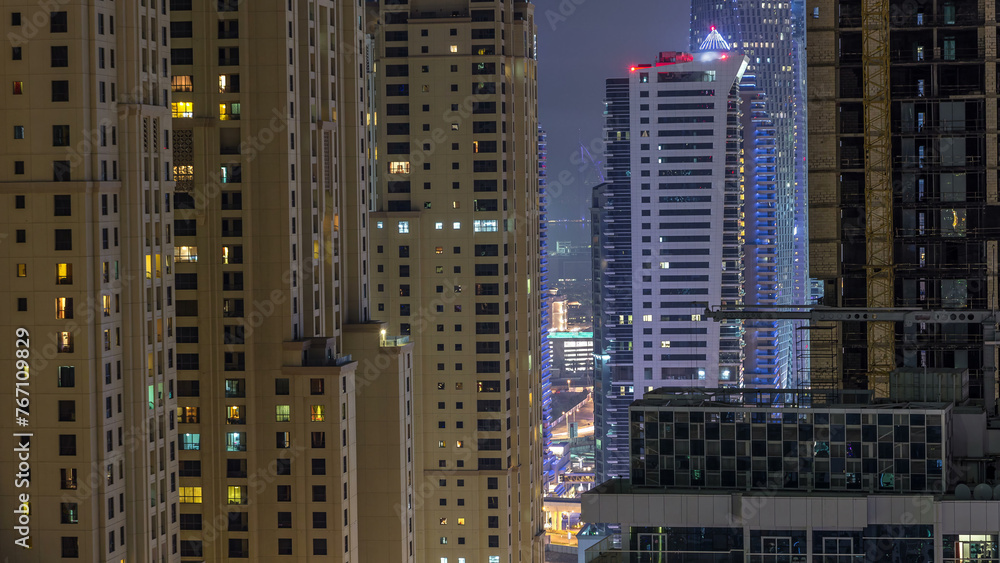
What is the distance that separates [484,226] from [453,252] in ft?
13.3

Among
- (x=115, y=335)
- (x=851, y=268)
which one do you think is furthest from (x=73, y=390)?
(x=851, y=268)

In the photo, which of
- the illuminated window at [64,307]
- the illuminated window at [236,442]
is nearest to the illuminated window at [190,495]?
the illuminated window at [236,442]

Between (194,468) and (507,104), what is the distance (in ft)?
209

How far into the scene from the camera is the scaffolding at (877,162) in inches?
3935

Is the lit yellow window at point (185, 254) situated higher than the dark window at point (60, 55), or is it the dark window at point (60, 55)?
the dark window at point (60, 55)

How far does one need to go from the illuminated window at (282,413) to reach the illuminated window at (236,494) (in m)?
4.88

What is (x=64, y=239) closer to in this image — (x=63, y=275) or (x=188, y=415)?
(x=63, y=275)

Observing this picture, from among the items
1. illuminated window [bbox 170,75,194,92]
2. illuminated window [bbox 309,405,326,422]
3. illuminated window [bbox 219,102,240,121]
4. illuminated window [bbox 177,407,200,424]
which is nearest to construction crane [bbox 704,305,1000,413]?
illuminated window [bbox 309,405,326,422]

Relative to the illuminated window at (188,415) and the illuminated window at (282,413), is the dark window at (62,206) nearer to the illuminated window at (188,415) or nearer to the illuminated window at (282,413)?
the illuminated window at (188,415)

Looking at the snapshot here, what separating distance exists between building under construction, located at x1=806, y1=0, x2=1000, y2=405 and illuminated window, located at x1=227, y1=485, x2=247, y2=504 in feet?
128

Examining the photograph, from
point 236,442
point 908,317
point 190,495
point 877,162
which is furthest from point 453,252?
point 908,317

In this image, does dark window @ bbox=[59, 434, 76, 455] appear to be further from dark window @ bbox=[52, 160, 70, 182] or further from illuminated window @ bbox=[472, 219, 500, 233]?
illuminated window @ bbox=[472, 219, 500, 233]

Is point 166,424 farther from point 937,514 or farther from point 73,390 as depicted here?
point 937,514

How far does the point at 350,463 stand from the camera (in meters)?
92.6
